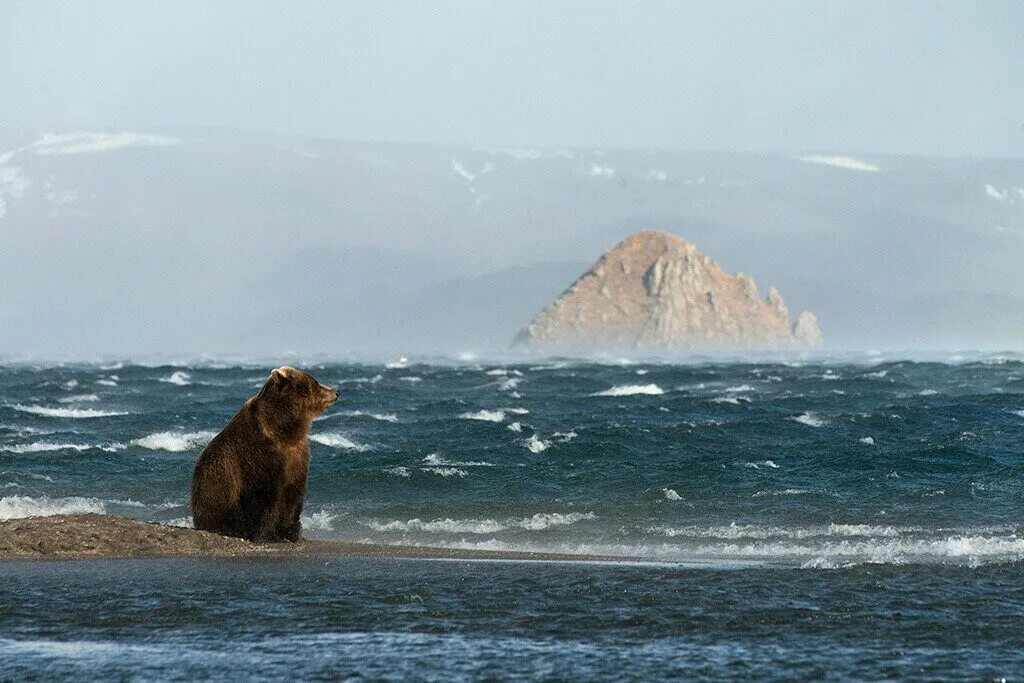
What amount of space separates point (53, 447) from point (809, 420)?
1602cm

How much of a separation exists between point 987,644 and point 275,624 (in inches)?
166

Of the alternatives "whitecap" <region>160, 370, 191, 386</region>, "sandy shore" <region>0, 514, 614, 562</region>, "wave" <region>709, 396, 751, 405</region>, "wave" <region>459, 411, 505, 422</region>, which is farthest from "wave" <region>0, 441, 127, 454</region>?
"whitecap" <region>160, 370, 191, 386</region>

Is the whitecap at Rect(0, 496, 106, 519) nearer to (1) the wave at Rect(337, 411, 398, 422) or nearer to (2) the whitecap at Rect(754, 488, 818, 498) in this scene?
(2) the whitecap at Rect(754, 488, 818, 498)

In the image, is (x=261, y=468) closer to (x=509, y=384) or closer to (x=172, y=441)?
(x=172, y=441)

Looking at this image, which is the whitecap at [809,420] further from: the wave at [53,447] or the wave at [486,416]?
the wave at [53,447]

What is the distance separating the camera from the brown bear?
14.4 m

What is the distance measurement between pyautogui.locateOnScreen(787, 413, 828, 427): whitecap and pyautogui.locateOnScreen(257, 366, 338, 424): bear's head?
20.2m

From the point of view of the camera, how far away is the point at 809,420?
34469mm

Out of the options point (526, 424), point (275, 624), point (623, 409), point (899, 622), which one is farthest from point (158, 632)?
point (623, 409)

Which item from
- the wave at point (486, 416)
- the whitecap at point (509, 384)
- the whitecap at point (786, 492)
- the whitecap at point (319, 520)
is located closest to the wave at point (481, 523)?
the whitecap at point (319, 520)

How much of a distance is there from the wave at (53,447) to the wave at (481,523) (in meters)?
10.2

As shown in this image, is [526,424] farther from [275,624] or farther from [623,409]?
[275,624]

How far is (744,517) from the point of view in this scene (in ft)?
68.0

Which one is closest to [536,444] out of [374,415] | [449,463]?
[449,463]
